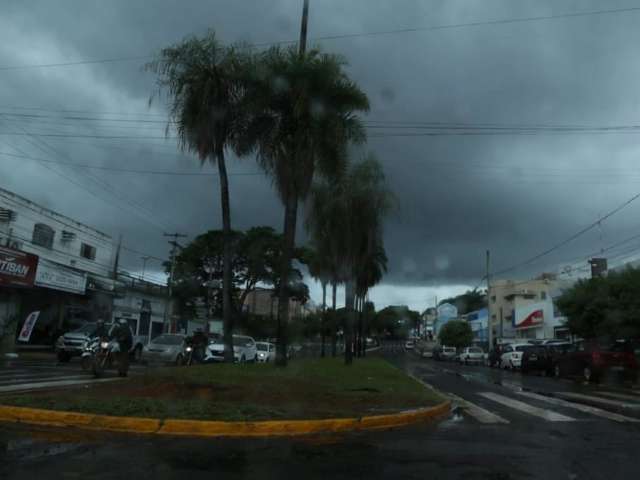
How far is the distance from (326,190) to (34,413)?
60.0 feet

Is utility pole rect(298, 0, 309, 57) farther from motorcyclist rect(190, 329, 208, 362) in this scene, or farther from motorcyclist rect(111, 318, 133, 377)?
motorcyclist rect(190, 329, 208, 362)

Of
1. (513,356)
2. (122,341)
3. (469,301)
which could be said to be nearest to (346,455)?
(122,341)

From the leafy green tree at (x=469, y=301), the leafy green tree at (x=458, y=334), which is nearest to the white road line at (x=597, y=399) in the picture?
the leafy green tree at (x=458, y=334)

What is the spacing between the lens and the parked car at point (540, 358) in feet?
103

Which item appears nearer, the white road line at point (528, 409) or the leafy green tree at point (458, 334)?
the white road line at point (528, 409)

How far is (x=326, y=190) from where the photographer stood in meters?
26.6

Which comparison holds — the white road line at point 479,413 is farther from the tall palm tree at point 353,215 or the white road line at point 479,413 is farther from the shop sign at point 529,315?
the shop sign at point 529,315

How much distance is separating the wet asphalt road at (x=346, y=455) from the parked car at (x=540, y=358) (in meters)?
21.9

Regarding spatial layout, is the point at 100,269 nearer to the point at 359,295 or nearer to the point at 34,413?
the point at 359,295

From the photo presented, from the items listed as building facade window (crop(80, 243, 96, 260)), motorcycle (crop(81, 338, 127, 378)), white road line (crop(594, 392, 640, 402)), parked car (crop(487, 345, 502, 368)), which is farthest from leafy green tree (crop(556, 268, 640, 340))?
building facade window (crop(80, 243, 96, 260))

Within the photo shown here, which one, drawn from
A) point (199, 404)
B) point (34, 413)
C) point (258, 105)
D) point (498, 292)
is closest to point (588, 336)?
point (258, 105)

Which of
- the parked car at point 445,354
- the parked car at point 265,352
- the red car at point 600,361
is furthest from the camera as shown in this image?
the parked car at point 445,354

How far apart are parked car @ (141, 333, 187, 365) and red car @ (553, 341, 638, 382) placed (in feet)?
53.0

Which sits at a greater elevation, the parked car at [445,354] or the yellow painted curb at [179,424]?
the parked car at [445,354]
